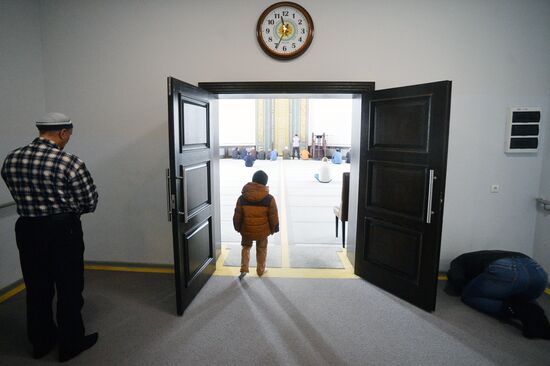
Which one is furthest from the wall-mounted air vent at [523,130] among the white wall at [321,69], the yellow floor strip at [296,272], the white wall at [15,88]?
the white wall at [15,88]

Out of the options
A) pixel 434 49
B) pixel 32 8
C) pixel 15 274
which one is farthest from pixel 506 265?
pixel 32 8

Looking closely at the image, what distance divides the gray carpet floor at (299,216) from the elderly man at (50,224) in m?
1.98

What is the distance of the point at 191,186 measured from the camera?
10.1ft

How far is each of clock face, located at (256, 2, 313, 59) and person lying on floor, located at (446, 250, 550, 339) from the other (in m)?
2.76

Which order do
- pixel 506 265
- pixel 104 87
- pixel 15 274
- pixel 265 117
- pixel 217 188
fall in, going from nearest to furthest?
1. pixel 506 265
2. pixel 15 274
3. pixel 104 87
4. pixel 217 188
5. pixel 265 117

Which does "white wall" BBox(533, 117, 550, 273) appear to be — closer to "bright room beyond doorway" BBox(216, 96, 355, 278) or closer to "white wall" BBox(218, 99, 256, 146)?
"bright room beyond doorway" BBox(216, 96, 355, 278)

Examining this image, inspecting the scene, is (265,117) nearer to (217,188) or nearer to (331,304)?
(217,188)

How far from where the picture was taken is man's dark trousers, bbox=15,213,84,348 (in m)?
2.21

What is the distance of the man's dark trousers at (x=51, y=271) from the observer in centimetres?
221

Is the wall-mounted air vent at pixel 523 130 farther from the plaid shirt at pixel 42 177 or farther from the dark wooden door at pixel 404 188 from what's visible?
the plaid shirt at pixel 42 177

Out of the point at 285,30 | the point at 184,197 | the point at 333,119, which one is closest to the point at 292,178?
the point at 333,119

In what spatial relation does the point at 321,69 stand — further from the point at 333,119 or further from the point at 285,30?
the point at 333,119

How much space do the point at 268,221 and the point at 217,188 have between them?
98 centimetres

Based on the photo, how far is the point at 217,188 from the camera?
426 centimetres
